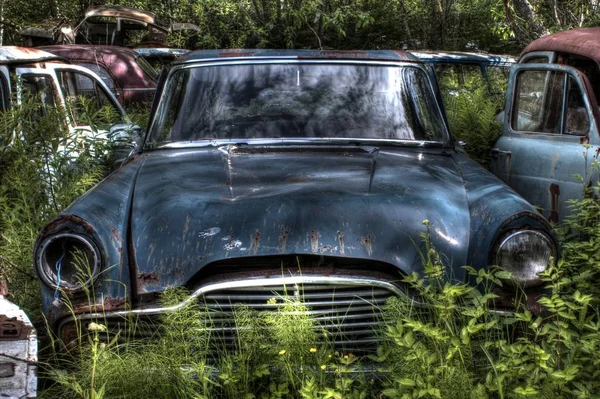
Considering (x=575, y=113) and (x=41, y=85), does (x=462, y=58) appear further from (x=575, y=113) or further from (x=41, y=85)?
(x=575, y=113)

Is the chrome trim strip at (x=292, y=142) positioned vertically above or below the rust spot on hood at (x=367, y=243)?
above

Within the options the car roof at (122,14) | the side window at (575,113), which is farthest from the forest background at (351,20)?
the side window at (575,113)

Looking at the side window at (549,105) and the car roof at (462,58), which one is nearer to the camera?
the side window at (549,105)

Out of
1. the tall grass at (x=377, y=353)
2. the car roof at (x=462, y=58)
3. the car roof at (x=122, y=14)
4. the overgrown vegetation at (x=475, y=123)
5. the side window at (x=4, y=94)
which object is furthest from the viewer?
the car roof at (x=122, y=14)

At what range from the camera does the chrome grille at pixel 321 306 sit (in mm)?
3293

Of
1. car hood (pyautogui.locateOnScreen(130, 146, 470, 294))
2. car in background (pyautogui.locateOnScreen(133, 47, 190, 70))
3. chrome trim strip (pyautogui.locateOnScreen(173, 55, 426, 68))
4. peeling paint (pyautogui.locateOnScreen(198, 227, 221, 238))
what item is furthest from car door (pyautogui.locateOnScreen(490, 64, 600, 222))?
car in background (pyautogui.locateOnScreen(133, 47, 190, 70))

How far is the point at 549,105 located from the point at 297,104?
1934mm

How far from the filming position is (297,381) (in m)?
3.21

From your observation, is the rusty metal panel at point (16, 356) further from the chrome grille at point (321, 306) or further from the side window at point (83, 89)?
the side window at point (83, 89)

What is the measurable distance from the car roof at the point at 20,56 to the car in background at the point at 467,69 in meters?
6.27

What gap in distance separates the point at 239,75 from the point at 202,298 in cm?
194

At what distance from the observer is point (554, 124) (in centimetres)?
567

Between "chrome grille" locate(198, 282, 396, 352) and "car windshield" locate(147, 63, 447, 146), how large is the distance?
1.48m

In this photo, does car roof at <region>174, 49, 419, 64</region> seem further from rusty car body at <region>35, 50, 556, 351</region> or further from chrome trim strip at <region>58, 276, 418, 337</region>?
chrome trim strip at <region>58, 276, 418, 337</region>
